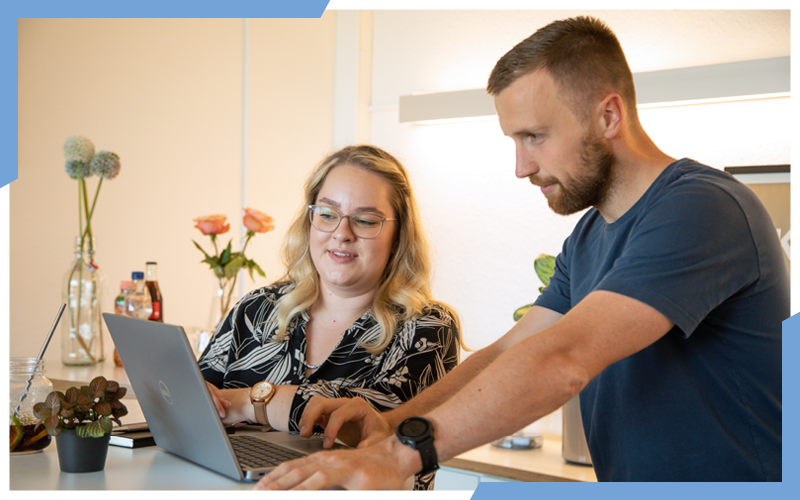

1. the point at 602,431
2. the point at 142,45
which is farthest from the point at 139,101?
the point at 602,431

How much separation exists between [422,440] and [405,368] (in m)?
0.53

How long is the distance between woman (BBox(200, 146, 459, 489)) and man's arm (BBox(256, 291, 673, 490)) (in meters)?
0.44

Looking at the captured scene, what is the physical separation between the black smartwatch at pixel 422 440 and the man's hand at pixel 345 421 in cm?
A: 23

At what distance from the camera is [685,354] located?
3.65 feet

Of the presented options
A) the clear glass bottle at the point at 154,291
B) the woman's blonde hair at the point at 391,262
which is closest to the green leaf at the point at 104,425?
the woman's blonde hair at the point at 391,262

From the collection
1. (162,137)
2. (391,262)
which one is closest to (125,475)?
(391,262)

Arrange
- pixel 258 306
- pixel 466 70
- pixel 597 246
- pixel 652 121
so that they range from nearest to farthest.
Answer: pixel 597 246 < pixel 258 306 < pixel 652 121 < pixel 466 70

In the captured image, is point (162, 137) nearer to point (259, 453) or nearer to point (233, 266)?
point (233, 266)

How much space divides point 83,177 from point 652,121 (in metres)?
2.05

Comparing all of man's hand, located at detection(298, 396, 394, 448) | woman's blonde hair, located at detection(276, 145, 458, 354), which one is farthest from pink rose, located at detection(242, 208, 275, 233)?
man's hand, located at detection(298, 396, 394, 448)

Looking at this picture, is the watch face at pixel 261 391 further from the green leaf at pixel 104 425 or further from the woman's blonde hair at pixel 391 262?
the green leaf at pixel 104 425

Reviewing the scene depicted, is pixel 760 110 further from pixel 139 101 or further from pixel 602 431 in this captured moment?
pixel 139 101

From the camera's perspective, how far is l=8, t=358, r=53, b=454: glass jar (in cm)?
110

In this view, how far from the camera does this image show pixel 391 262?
165 centimetres
